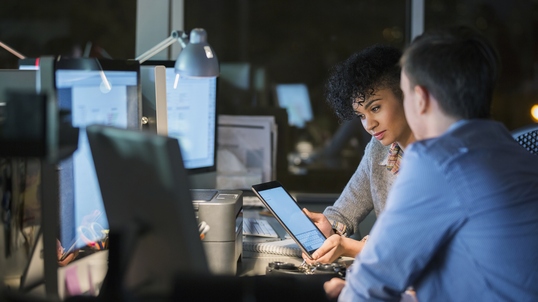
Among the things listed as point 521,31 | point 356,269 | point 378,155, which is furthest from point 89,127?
point 521,31

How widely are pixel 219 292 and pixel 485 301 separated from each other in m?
0.43

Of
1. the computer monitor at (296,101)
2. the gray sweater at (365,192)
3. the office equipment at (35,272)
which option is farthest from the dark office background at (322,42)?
the office equipment at (35,272)

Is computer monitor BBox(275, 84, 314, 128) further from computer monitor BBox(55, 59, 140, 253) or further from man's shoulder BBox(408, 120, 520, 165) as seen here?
man's shoulder BBox(408, 120, 520, 165)

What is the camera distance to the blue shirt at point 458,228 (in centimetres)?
66

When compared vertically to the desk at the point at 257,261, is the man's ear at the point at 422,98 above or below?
above

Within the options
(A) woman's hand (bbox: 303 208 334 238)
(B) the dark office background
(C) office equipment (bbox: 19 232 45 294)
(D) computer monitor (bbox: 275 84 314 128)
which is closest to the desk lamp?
(A) woman's hand (bbox: 303 208 334 238)

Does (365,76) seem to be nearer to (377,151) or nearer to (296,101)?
(377,151)

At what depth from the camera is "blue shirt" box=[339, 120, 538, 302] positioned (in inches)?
26.1

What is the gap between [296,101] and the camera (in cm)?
337

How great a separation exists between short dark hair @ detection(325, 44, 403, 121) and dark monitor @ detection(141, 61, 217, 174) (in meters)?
0.53

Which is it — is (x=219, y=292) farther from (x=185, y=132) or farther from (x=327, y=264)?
(x=185, y=132)

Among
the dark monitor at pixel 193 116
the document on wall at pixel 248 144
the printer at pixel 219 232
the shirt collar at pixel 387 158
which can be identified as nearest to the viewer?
the printer at pixel 219 232

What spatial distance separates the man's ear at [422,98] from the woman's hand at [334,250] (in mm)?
485

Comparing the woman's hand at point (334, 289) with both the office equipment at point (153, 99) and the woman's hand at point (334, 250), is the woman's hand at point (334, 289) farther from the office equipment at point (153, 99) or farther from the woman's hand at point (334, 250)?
the office equipment at point (153, 99)
